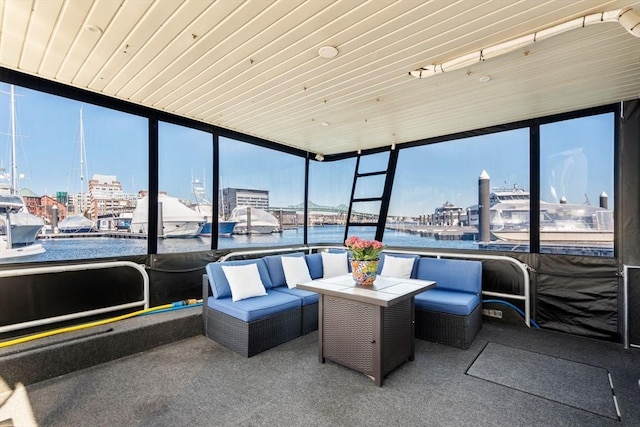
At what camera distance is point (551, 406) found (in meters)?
2.29

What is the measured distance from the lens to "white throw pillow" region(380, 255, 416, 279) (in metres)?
4.27

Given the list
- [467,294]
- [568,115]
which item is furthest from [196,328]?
[568,115]

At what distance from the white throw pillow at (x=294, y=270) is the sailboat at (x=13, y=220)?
272 cm

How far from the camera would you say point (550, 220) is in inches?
157

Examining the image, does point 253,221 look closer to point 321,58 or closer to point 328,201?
point 328,201

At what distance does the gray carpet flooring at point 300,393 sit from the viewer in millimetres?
2137

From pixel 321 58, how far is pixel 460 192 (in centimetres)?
330

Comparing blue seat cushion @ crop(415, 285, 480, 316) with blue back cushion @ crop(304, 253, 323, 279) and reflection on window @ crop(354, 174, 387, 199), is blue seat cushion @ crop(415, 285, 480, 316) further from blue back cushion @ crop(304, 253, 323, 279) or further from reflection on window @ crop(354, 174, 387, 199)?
reflection on window @ crop(354, 174, 387, 199)

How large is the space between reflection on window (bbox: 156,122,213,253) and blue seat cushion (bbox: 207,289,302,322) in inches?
42.4

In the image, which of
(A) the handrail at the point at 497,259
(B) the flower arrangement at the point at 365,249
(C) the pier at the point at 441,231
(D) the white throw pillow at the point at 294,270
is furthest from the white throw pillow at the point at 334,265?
(B) the flower arrangement at the point at 365,249

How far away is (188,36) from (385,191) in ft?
13.2

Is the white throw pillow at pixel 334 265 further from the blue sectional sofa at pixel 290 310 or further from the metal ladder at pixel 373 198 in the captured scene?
the metal ladder at pixel 373 198

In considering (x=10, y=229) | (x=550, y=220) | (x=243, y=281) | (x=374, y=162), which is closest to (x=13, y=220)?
(x=10, y=229)

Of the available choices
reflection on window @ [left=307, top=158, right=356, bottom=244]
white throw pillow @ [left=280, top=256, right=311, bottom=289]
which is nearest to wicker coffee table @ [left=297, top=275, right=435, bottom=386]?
white throw pillow @ [left=280, top=256, right=311, bottom=289]
